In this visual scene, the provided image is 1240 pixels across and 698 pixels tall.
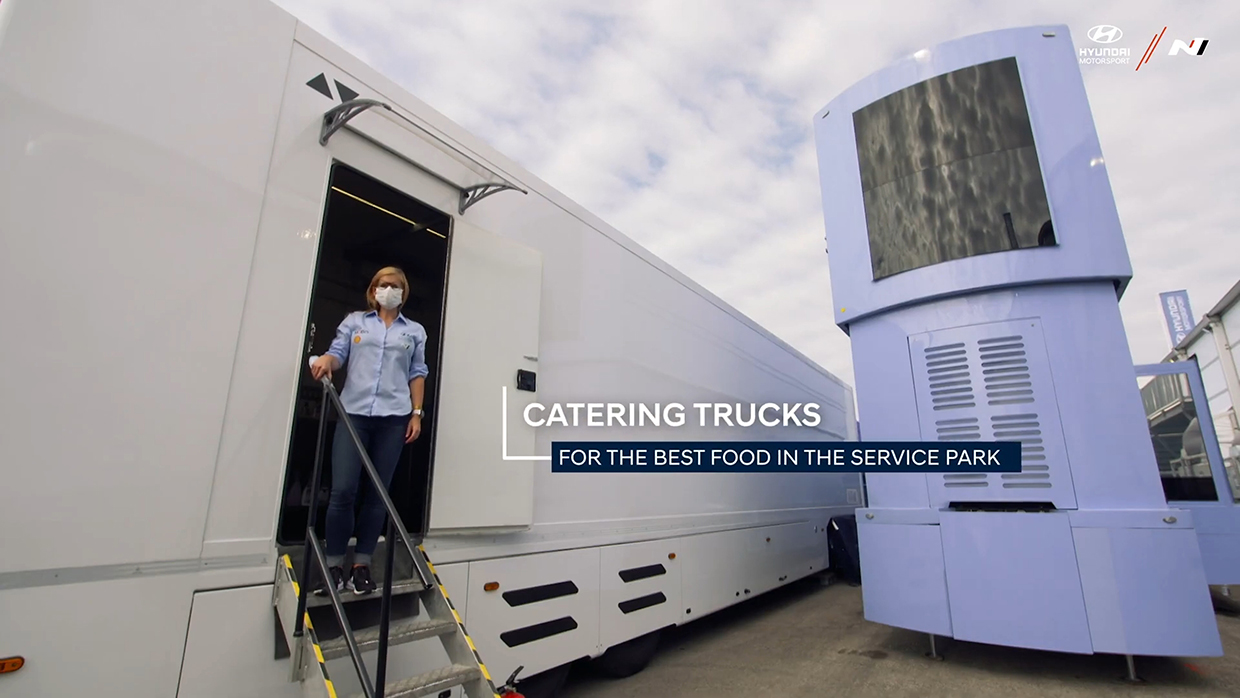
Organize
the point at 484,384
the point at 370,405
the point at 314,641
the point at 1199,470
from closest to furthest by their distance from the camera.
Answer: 1. the point at 314,641
2. the point at 370,405
3. the point at 484,384
4. the point at 1199,470

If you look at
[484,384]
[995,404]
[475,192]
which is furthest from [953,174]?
[484,384]

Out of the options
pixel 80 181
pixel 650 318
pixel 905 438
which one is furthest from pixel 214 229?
pixel 905 438

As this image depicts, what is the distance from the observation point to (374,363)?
2.34 meters

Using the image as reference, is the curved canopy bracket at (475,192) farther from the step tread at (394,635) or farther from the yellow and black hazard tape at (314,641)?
the step tread at (394,635)

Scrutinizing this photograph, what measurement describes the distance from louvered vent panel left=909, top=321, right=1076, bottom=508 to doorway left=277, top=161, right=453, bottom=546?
3.10 m

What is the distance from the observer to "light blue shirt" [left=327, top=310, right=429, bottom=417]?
2.30 meters

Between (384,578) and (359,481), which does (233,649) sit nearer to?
(384,578)

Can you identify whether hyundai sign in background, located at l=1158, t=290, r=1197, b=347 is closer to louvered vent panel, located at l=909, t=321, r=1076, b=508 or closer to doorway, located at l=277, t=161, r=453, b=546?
louvered vent panel, located at l=909, t=321, r=1076, b=508

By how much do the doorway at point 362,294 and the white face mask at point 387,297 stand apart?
68 cm

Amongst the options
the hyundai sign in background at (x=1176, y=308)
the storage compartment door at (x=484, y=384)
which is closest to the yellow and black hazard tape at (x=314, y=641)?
the storage compartment door at (x=484, y=384)

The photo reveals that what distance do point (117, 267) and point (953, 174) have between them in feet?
14.6

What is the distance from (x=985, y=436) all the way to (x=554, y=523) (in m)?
2.66

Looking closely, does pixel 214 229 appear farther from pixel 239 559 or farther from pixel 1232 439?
pixel 1232 439

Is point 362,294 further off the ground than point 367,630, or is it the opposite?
point 362,294
